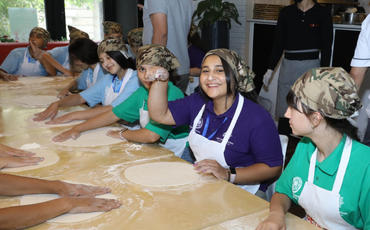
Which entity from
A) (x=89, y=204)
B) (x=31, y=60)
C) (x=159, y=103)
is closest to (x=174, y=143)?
(x=159, y=103)

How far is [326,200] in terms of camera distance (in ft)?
3.92

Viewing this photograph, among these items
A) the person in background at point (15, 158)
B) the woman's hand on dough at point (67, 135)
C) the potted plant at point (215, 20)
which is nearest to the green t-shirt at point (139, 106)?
the woman's hand on dough at point (67, 135)

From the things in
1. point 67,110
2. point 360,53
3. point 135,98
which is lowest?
point 67,110

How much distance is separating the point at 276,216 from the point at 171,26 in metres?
1.98

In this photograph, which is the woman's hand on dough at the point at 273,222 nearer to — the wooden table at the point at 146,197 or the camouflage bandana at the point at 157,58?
the wooden table at the point at 146,197

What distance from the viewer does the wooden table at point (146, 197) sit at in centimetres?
111

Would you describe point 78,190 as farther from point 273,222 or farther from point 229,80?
point 229,80

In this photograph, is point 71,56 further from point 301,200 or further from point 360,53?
point 301,200

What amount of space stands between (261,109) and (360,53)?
0.88 metres

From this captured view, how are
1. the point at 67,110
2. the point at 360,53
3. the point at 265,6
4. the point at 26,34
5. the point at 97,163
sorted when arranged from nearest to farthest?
1. the point at 97,163
2. the point at 360,53
3. the point at 67,110
4. the point at 265,6
5. the point at 26,34

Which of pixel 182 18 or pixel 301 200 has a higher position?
pixel 182 18

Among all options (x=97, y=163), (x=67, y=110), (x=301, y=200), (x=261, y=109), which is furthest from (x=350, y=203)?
(x=67, y=110)

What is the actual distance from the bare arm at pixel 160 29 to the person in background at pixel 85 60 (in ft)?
1.59

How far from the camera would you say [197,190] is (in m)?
1.32
